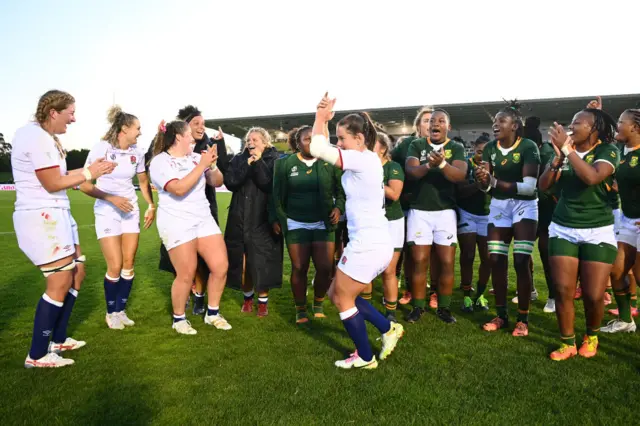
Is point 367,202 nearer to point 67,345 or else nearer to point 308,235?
point 308,235

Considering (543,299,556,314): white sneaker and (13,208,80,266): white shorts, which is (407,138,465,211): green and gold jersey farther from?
(13,208,80,266): white shorts

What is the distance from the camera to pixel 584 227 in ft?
13.7

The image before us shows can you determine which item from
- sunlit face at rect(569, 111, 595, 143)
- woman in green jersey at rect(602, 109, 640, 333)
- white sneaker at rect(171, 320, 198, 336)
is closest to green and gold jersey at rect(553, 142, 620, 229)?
sunlit face at rect(569, 111, 595, 143)

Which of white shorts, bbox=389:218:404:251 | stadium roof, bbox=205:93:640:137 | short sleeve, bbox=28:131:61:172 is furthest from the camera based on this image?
stadium roof, bbox=205:93:640:137

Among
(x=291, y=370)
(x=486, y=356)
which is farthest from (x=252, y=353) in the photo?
(x=486, y=356)

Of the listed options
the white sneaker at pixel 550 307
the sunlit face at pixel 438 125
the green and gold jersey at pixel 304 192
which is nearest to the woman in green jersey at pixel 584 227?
the sunlit face at pixel 438 125

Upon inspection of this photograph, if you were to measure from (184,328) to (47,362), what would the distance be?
136 cm

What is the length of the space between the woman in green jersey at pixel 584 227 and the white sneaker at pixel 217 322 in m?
3.25

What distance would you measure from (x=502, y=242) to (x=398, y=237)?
3.76ft

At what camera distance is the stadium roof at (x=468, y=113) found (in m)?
34.7

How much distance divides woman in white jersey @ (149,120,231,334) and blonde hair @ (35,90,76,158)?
1034 millimetres

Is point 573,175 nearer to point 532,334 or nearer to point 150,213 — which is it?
point 532,334

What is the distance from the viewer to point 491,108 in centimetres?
3806

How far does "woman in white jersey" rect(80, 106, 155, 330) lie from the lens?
16.7ft
